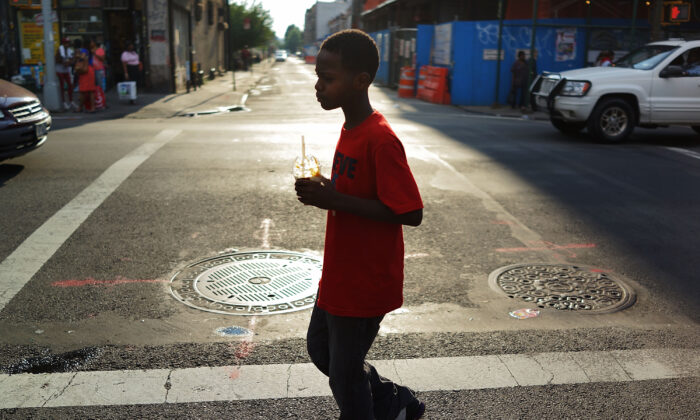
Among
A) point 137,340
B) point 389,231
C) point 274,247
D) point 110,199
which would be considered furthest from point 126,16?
point 389,231

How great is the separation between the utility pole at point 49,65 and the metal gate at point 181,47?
7268 mm

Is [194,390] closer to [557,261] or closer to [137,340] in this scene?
[137,340]

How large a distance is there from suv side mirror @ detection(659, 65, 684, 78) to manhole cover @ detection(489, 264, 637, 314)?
8.88 metres

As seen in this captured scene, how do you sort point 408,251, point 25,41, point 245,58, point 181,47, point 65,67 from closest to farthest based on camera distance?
point 408,251 < point 65,67 < point 25,41 < point 181,47 < point 245,58

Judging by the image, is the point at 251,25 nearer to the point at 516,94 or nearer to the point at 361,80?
the point at 516,94

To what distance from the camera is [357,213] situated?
95.2 inches

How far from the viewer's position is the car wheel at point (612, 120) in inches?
496

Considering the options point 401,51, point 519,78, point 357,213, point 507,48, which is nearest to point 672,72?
point 519,78

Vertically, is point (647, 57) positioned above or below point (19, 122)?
above

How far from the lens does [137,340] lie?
3945 millimetres

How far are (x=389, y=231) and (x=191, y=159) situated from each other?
796cm

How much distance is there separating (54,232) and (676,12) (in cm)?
1493

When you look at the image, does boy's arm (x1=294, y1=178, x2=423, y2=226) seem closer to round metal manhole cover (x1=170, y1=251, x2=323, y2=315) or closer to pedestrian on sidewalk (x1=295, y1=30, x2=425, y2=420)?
pedestrian on sidewalk (x1=295, y1=30, x2=425, y2=420)

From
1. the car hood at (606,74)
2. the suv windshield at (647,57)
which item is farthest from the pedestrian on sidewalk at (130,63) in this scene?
the suv windshield at (647,57)
